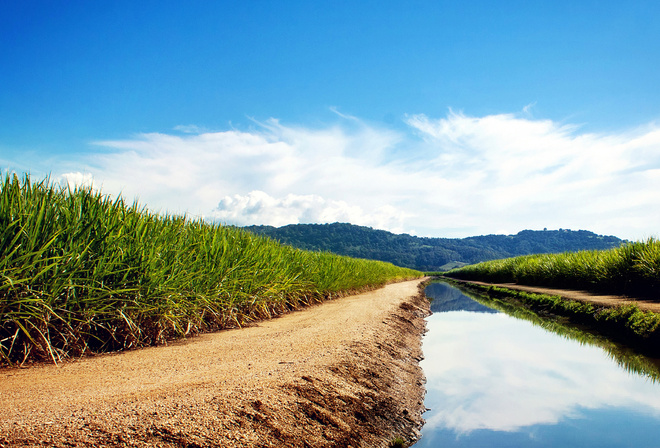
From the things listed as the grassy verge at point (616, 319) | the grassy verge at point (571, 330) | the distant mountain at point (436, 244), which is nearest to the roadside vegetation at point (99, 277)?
the grassy verge at point (571, 330)

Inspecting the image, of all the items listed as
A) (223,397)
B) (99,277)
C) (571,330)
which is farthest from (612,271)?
(99,277)

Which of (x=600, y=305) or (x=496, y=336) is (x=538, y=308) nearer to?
(x=600, y=305)

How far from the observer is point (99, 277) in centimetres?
349

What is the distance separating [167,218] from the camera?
5.01 metres

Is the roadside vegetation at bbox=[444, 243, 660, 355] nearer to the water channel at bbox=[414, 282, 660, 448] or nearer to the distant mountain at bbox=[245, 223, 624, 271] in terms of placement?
the water channel at bbox=[414, 282, 660, 448]

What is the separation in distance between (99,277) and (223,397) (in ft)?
6.50

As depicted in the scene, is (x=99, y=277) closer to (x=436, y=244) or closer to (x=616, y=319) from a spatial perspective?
(x=616, y=319)

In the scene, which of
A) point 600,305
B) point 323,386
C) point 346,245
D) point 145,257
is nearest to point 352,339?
point 323,386

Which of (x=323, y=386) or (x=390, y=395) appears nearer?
(x=323, y=386)

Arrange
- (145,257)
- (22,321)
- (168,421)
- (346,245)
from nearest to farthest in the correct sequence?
(168,421), (22,321), (145,257), (346,245)

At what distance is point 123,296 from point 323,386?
2.18 m

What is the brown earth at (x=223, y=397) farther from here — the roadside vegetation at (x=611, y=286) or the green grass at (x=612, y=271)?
the green grass at (x=612, y=271)

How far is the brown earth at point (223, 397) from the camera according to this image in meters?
1.81

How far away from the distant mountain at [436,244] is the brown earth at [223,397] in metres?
72.0
